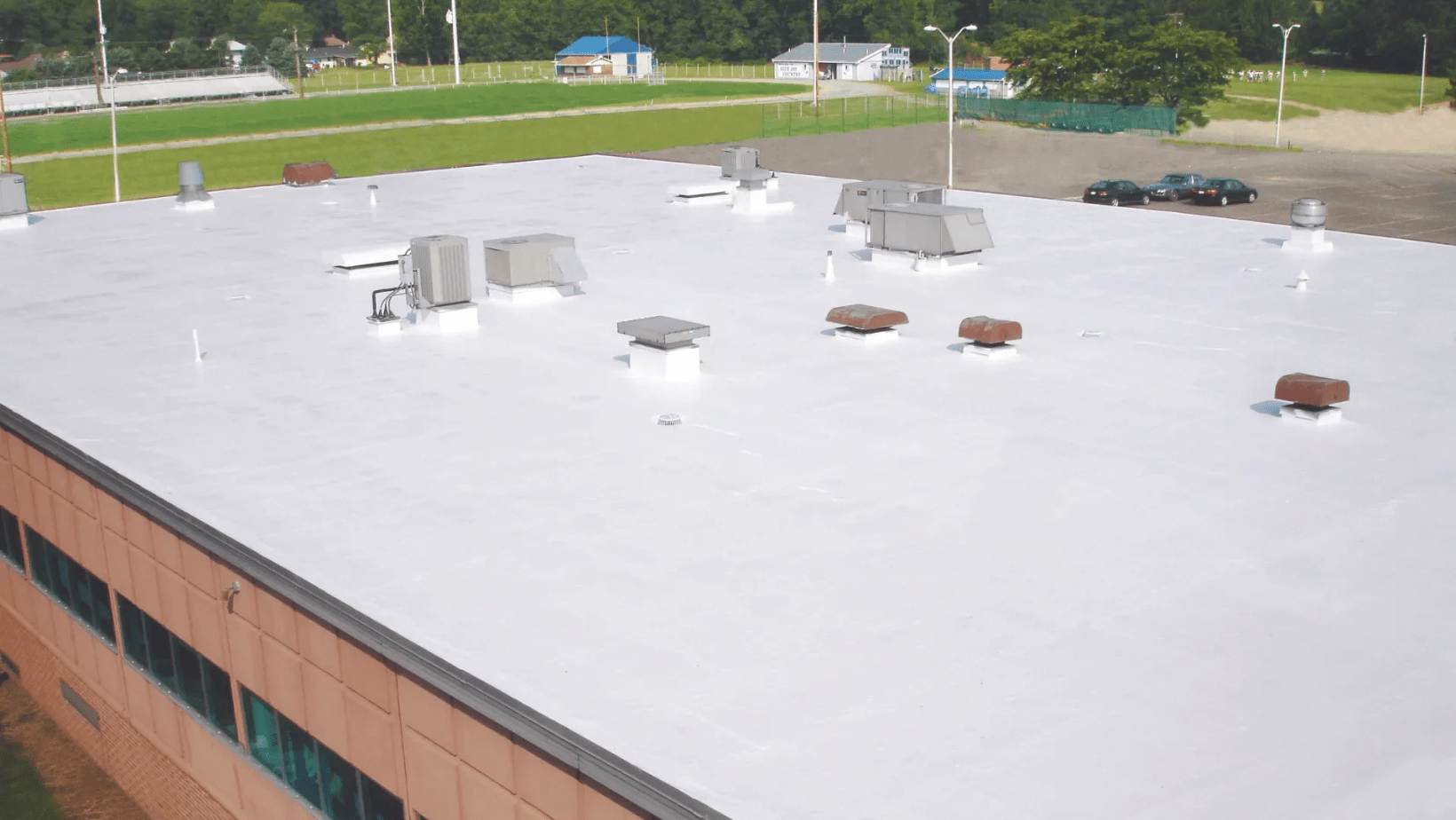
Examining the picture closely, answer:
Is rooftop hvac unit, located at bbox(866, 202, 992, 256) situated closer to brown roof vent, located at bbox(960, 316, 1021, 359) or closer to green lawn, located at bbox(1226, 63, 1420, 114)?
brown roof vent, located at bbox(960, 316, 1021, 359)

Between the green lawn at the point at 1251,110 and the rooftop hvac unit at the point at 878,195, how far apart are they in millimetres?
136462

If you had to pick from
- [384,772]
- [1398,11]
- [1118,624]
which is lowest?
[384,772]

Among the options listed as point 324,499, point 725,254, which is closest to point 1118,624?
point 324,499

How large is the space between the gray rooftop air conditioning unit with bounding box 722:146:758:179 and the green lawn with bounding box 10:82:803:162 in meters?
116

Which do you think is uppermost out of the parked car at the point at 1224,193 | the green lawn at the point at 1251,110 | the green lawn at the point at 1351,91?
the green lawn at the point at 1351,91

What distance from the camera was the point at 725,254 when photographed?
120ft

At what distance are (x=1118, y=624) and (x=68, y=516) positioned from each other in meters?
17.1

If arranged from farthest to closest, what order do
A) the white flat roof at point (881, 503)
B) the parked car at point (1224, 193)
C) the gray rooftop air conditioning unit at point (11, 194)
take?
the parked car at point (1224, 193), the gray rooftop air conditioning unit at point (11, 194), the white flat roof at point (881, 503)

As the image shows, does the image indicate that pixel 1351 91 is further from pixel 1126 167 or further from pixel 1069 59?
pixel 1126 167

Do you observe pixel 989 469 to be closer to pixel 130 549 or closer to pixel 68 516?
pixel 130 549

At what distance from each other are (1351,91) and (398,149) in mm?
121305

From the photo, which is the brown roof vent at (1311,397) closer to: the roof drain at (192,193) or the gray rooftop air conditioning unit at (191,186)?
the roof drain at (192,193)

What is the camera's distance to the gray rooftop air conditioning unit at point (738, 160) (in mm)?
45719

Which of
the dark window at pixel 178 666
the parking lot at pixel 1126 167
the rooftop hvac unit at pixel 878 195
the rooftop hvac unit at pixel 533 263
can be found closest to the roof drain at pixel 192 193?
the rooftop hvac unit at pixel 533 263
